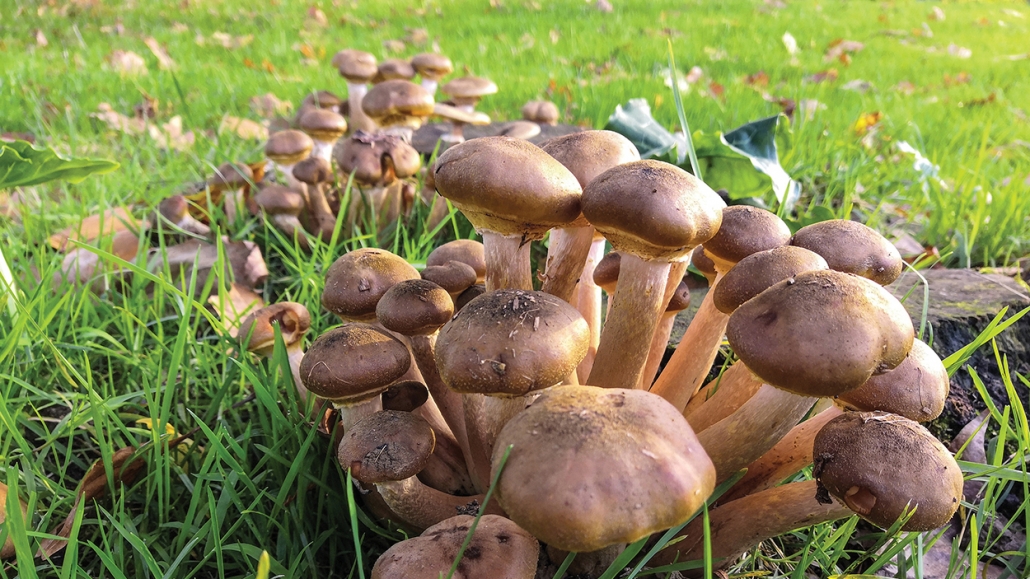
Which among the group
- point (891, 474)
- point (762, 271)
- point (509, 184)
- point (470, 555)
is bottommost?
point (470, 555)

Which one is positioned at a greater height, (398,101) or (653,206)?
(653,206)

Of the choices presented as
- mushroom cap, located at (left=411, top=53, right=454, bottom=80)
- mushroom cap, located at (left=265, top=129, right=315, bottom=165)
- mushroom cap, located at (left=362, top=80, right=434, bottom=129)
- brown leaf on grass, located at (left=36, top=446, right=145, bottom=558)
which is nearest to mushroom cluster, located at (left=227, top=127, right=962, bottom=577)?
brown leaf on grass, located at (left=36, top=446, right=145, bottom=558)

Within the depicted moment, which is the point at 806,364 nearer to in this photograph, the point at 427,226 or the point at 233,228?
the point at 427,226

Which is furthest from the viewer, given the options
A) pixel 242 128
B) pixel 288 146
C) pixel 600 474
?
pixel 242 128

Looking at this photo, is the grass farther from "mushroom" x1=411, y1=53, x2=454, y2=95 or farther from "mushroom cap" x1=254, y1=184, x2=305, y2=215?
"mushroom" x1=411, y1=53, x2=454, y2=95

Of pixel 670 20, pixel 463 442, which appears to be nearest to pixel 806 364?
pixel 463 442

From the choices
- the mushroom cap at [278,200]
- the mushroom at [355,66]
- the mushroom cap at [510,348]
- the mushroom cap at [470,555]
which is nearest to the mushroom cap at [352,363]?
the mushroom cap at [510,348]

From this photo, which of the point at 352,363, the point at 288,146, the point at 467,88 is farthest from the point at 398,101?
the point at 352,363

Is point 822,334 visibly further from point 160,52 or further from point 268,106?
point 160,52
